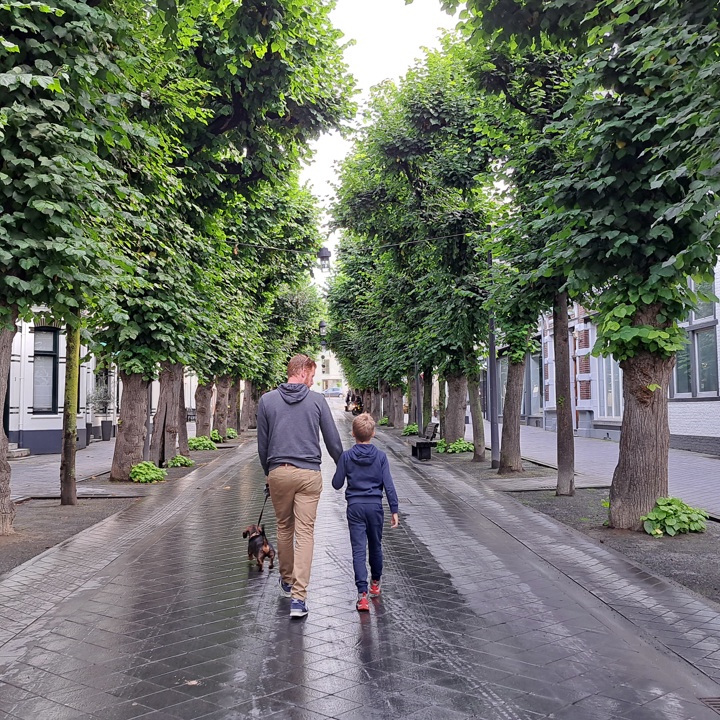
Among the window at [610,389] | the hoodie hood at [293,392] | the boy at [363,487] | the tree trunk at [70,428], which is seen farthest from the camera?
the window at [610,389]

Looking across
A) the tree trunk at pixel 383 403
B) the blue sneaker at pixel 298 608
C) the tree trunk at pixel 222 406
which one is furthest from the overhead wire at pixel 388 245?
the tree trunk at pixel 383 403

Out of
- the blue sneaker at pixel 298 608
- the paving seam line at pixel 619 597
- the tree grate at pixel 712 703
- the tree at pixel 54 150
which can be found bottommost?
the tree grate at pixel 712 703

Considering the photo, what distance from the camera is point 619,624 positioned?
5.59 meters

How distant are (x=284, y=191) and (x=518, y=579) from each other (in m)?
15.3

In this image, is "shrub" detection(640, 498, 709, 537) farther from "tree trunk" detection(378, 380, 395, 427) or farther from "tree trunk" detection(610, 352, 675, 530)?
"tree trunk" detection(378, 380, 395, 427)

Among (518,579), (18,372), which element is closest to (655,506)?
(518,579)

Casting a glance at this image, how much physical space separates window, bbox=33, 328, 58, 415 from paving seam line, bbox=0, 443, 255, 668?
14.5m

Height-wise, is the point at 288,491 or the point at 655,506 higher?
the point at 288,491

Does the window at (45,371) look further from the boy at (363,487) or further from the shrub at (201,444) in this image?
the boy at (363,487)

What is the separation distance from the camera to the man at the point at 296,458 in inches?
225

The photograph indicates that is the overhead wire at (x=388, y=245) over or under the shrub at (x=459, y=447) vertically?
over

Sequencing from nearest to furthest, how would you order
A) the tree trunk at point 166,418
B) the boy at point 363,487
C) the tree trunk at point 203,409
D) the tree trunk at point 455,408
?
the boy at point 363,487, the tree trunk at point 166,418, the tree trunk at point 455,408, the tree trunk at point 203,409

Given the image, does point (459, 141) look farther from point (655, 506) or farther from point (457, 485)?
point (655, 506)

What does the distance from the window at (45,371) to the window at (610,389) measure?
69.0 ft
